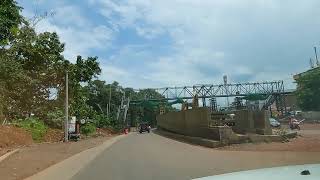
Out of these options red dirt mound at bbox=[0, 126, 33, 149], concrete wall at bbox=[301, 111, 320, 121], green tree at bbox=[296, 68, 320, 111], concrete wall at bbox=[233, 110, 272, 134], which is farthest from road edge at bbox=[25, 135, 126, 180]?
green tree at bbox=[296, 68, 320, 111]

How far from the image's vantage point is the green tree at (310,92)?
79.1 metres

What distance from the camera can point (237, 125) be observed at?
31.7 m

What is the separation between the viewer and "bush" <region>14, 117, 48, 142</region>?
39.6 meters

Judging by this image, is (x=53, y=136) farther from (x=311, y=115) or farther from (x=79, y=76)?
(x=311, y=115)

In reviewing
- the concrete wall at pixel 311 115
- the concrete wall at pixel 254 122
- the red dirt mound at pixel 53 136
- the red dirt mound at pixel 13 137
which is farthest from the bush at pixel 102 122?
the concrete wall at pixel 254 122

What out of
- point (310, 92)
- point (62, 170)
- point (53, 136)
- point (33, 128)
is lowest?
point (62, 170)

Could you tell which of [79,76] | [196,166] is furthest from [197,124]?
[79,76]

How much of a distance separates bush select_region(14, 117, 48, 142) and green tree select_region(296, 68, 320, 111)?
47300 millimetres

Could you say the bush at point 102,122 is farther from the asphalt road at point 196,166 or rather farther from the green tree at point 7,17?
the asphalt road at point 196,166

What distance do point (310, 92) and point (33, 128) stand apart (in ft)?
165

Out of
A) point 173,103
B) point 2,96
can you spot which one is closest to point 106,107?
point 173,103

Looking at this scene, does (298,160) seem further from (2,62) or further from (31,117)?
(31,117)

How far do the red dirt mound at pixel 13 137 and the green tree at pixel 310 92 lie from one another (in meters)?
52.2

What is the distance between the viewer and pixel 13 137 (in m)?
33.4
